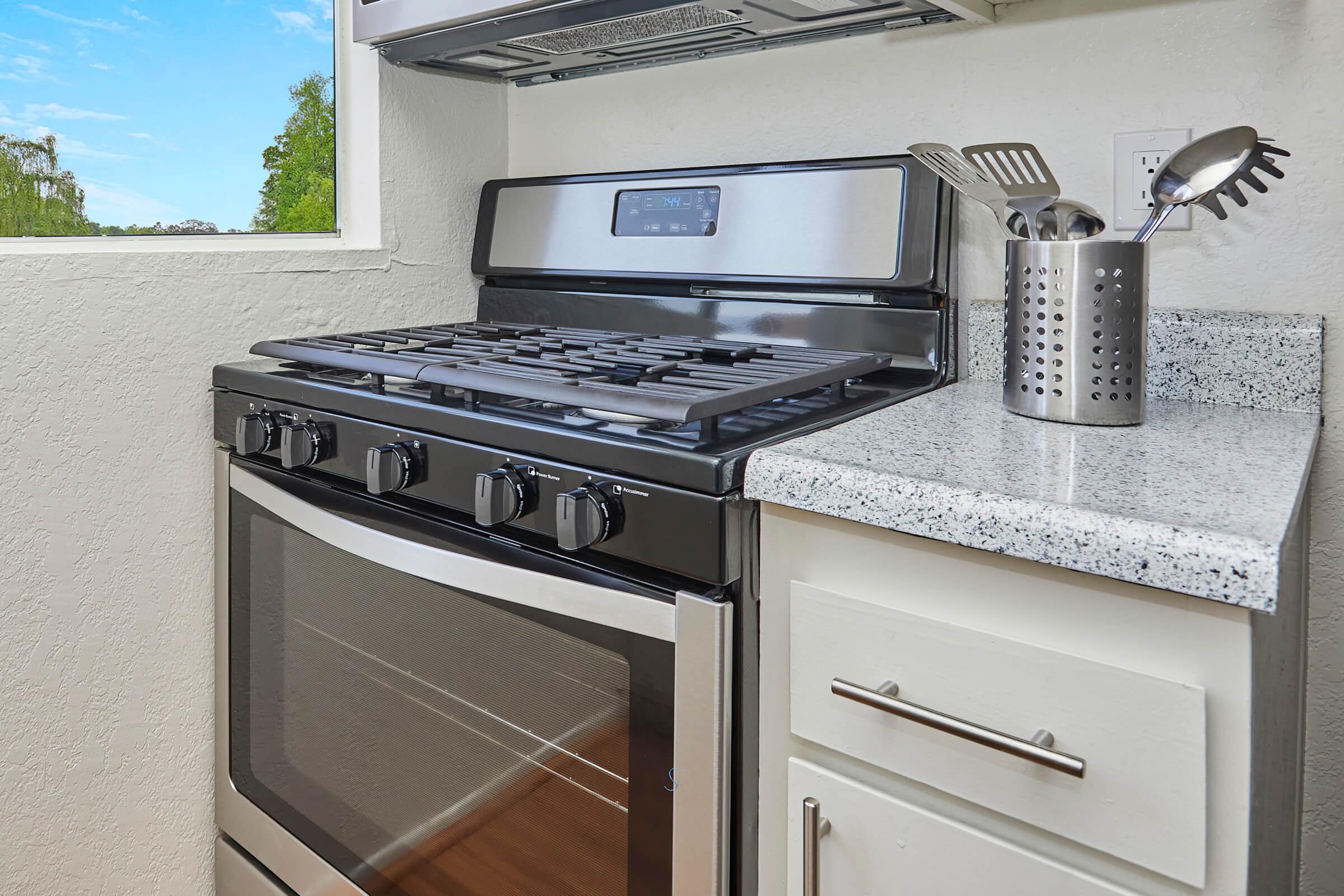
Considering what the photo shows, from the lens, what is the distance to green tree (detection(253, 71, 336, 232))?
1.54 m

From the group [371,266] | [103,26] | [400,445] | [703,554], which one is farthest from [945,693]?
[103,26]

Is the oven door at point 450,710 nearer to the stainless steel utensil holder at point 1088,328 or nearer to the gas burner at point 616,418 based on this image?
the gas burner at point 616,418

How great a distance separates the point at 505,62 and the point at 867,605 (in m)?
1.20

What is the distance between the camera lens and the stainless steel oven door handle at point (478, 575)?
2.69 ft

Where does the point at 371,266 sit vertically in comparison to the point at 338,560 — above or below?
above

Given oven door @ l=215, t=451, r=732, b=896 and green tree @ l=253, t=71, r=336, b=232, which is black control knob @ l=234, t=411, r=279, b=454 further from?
green tree @ l=253, t=71, r=336, b=232

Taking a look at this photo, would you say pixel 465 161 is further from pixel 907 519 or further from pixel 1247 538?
pixel 1247 538

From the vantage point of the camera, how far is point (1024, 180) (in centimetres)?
100

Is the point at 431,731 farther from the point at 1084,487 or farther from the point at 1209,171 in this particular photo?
the point at 1209,171

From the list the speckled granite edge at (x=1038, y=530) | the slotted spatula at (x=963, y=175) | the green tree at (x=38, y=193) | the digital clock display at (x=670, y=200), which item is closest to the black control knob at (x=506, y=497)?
the speckled granite edge at (x=1038, y=530)

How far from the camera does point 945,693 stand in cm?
68

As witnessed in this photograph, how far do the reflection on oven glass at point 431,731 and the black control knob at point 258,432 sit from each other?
0.37ft

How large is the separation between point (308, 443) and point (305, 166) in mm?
675

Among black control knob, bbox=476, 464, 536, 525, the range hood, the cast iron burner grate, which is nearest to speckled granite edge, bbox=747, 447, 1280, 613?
the cast iron burner grate
